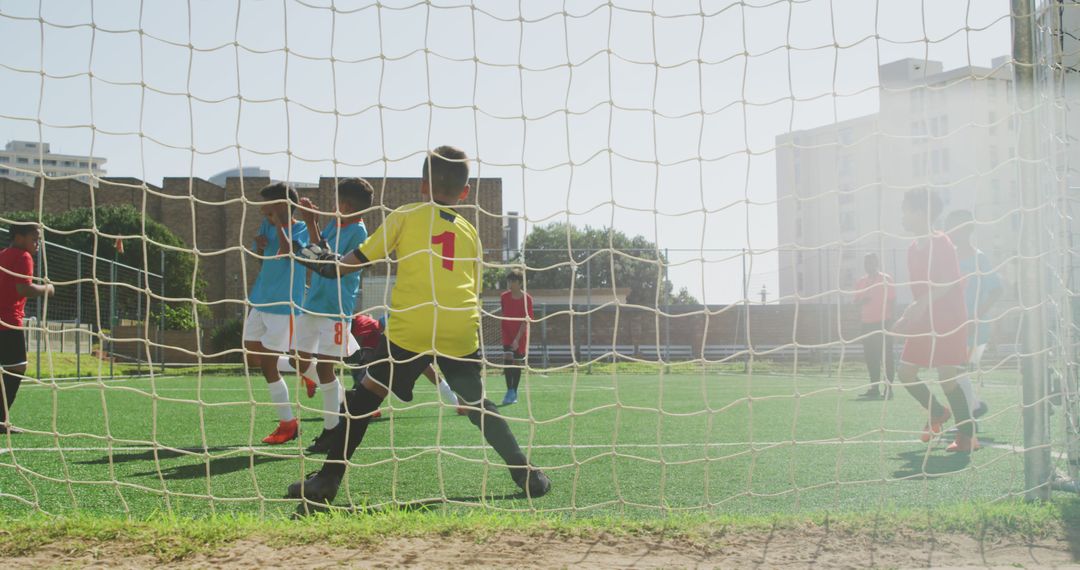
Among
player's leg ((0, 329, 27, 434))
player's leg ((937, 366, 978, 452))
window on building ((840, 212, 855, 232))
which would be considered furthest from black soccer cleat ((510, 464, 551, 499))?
window on building ((840, 212, 855, 232))

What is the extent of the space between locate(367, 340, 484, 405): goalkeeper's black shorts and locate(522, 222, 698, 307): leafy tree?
1098 cm

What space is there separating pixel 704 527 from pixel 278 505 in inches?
72.1

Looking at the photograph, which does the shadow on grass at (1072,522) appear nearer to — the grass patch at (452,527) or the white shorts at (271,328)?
the grass patch at (452,527)

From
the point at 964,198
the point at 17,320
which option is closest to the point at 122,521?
the point at 17,320

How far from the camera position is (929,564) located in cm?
270

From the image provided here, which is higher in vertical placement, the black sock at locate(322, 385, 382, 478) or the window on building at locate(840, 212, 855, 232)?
the window on building at locate(840, 212, 855, 232)

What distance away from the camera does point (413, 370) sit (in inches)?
140

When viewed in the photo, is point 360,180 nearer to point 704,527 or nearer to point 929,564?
point 704,527

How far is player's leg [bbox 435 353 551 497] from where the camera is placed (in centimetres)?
360

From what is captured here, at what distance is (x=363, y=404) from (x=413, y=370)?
0.83 feet

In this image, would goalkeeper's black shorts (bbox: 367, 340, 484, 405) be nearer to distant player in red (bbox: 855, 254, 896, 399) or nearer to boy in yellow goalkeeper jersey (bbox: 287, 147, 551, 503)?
boy in yellow goalkeeper jersey (bbox: 287, 147, 551, 503)

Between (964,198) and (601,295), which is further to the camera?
(964,198)

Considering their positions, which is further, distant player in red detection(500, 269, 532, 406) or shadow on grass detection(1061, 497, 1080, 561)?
distant player in red detection(500, 269, 532, 406)

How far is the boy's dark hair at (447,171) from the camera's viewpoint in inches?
145
